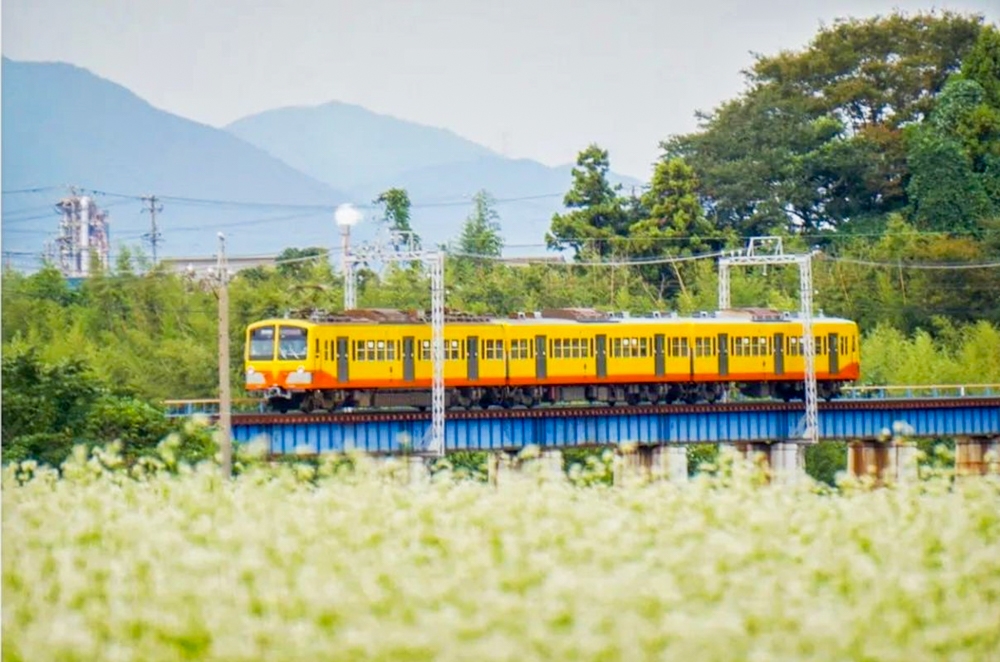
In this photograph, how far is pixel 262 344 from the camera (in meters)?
28.5

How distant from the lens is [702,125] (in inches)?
1774

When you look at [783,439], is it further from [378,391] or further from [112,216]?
[112,216]

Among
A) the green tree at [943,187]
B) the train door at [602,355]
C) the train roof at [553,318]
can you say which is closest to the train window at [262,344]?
the train roof at [553,318]

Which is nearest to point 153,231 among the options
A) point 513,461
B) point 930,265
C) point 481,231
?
point 481,231

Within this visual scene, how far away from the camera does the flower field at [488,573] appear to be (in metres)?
10.5

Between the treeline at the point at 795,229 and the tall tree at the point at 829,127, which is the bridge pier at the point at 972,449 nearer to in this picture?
the treeline at the point at 795,229

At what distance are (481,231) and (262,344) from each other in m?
16.6

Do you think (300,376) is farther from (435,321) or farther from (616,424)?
(616,424)

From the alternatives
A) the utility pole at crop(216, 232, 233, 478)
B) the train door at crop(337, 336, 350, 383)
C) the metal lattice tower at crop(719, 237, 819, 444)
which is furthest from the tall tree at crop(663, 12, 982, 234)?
the utility pole at crop(216, 232, 233, 478)

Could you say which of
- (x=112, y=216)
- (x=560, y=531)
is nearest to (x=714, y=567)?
(x=560, y=531)

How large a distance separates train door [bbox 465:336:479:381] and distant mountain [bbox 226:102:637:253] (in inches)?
136

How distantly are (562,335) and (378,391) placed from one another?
2907 millimetres

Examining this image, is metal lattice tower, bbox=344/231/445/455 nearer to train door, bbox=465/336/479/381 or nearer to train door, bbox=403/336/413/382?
train door, bbox=403/336/413/382

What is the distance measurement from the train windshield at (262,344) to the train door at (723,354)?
724 centimetres
